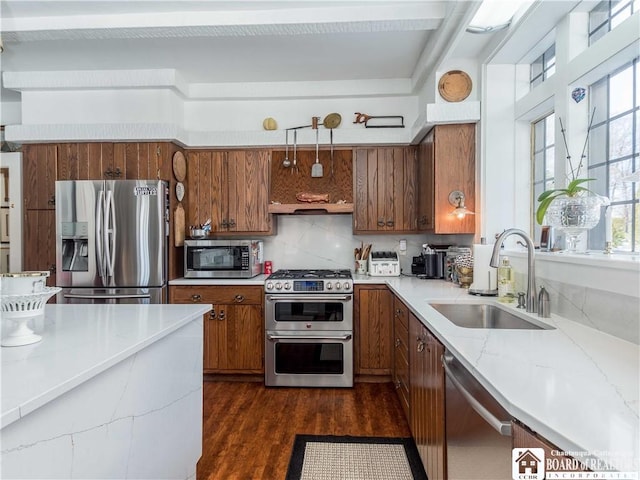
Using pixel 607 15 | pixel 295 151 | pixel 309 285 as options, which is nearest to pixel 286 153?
pixel 295 151

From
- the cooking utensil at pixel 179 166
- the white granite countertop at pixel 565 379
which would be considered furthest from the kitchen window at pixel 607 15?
the cooking utensil at pixel 179 166

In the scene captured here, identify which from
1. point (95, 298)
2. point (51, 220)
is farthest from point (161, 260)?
point (51, 220)

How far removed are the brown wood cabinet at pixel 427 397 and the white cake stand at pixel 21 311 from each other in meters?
1.50

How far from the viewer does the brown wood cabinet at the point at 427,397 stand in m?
1.57

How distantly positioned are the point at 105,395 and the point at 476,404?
3.87 feet

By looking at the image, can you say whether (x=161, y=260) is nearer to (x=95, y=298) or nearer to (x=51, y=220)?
(x=95, y=298)

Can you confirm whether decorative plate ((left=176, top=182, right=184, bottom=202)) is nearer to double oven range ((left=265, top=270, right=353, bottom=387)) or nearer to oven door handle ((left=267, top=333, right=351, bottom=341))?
double oven range ((left=265, top=270, right=353, bottom=387))

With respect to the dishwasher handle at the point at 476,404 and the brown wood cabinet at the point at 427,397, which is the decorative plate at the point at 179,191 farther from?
the dishwasher handle at the point at 476,404

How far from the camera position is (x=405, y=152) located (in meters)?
3.52

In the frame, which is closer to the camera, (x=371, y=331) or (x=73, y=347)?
(x=73, y=347)

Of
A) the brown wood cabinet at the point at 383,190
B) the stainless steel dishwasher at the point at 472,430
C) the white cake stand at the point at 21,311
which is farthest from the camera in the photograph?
the brown wood cabinet at the point at 383,190

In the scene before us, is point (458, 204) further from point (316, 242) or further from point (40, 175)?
point (40, 175)

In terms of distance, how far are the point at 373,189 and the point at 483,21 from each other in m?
1.62

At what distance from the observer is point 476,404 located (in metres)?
1.13
